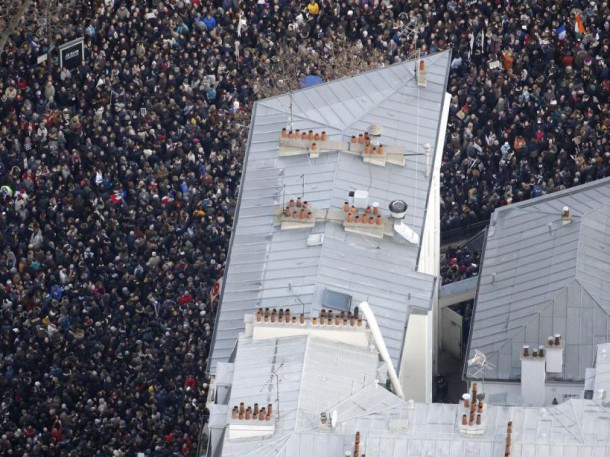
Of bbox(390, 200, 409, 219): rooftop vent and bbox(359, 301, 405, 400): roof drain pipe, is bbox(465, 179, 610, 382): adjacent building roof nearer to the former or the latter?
bbox(390, 200, 409, 219): rooftop vent

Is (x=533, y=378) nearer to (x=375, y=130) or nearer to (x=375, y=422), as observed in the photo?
(x=375, y=422)

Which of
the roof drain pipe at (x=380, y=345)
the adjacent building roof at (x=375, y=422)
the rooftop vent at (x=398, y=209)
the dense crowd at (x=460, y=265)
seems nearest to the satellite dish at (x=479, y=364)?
the rooftop vent at (x=398, y=209)

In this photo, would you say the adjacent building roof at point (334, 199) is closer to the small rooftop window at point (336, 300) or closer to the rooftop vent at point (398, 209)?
the small rooftop window at point (336, 300)

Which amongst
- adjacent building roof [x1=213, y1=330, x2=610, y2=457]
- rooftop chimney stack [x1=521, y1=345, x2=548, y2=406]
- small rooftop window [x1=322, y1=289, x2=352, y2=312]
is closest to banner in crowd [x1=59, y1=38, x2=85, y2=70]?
small rooftop window [x1=322, y1=289, x2=352, y2=312]

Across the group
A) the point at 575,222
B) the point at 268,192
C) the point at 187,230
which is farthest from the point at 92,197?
the point at 575,222

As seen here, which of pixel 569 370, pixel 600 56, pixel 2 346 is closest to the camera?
pixel 569 370

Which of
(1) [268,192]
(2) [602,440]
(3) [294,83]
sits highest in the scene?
(3) [294,83]

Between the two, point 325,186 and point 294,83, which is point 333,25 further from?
point 325,186

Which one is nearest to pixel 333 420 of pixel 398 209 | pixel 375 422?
pixel 375 422
